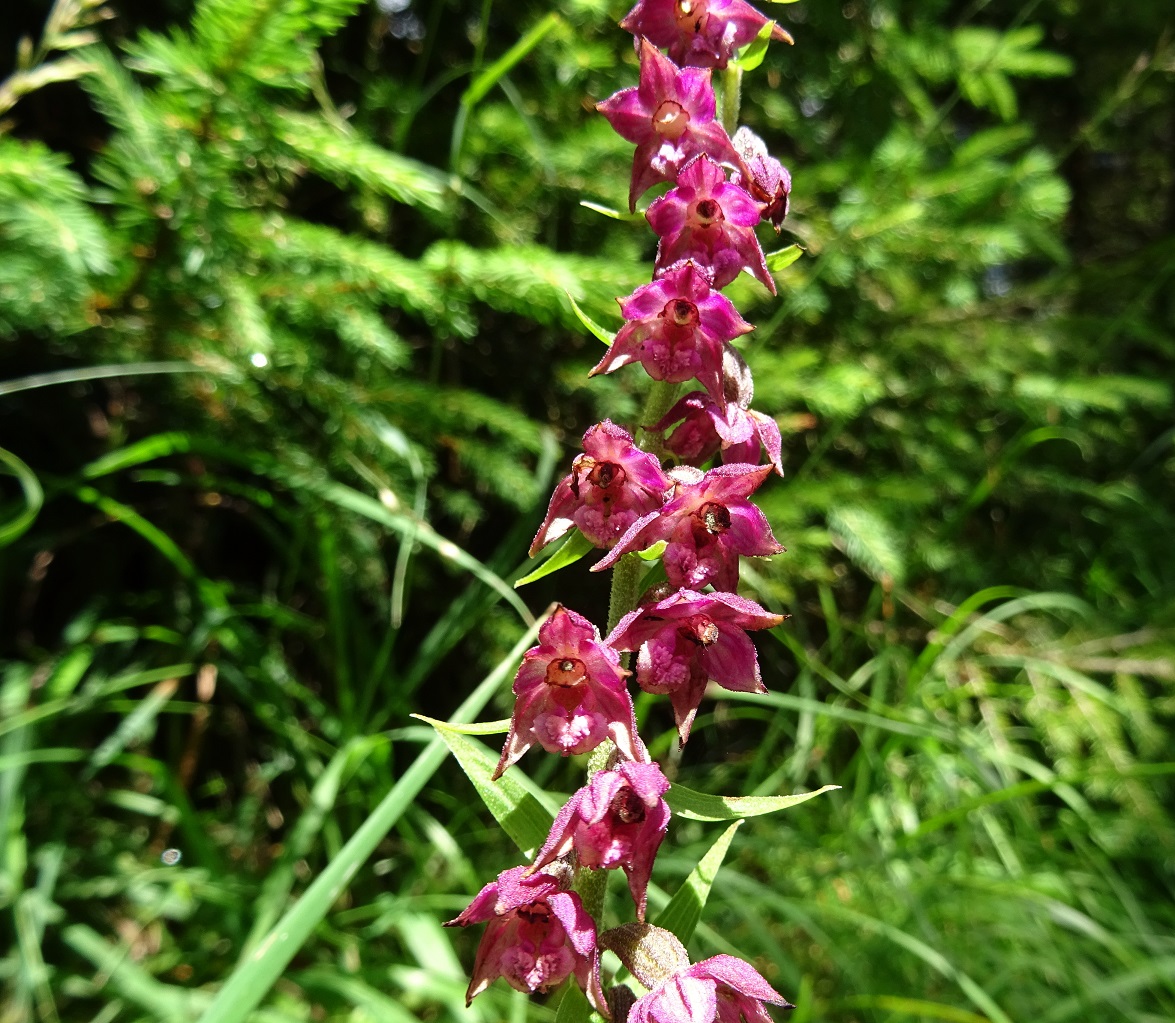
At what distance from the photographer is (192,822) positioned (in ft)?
5.64

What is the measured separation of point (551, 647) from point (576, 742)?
83 millimetres

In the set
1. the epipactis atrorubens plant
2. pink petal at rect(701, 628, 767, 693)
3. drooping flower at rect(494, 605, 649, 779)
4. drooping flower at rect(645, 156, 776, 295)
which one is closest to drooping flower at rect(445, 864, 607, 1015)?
the epipactis atrorubens plant

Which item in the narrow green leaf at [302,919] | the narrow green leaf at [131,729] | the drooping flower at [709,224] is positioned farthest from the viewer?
the narrow green leaf at [131,729]

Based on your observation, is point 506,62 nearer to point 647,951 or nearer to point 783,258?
point 783,258

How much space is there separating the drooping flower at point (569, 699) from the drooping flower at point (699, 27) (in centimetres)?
57

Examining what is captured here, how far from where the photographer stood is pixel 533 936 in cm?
76

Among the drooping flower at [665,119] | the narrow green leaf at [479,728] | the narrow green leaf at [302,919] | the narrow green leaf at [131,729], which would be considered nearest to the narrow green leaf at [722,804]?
the narrow green leaf at [479,728]

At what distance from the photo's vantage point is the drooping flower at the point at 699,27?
2.85ft

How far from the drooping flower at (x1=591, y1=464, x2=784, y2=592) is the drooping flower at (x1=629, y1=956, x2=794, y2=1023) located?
1.03 ft

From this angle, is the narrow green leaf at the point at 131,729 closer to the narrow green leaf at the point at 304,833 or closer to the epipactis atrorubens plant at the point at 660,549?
the narrow green leaf at the point at 304,833

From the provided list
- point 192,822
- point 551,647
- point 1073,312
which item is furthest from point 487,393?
point 1073,312

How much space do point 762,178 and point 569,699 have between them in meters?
0.52

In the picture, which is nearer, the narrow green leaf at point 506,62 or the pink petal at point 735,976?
the pink petal at point 735,976

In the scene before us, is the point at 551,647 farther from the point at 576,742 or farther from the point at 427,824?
the point at 427,824
